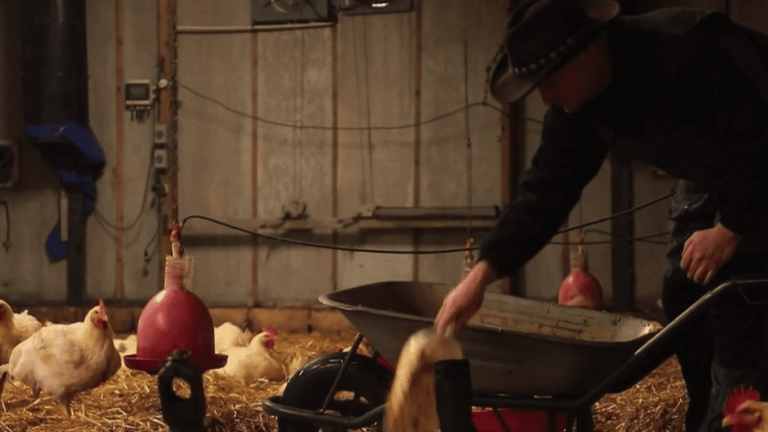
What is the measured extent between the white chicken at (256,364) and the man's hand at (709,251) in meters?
3.04

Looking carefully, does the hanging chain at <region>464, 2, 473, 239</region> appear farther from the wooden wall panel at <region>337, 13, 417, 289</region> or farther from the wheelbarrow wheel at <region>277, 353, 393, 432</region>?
the wheelbarrow wheel at <region>277, 353, 393, 432</region>

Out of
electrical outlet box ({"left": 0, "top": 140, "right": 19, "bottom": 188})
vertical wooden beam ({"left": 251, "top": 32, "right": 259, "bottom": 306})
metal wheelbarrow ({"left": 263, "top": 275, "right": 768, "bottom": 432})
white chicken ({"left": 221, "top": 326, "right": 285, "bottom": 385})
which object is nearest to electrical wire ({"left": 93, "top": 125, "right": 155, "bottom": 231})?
electrical outlet box ({"left": 0, "top": 140, "right": 19, "bottom": 188})

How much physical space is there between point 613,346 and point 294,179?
466 centimetres


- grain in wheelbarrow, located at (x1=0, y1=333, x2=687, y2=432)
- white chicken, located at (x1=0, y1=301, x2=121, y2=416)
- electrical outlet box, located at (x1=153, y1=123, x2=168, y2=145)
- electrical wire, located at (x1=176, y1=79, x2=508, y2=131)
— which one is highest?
electrical wire, located at (x1=176, y1=79, x2=508, y2=131)

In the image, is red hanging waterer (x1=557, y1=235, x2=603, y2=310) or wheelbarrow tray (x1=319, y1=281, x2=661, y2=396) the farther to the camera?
red hanging waterer (x1=557, y1=235, x2=603, y2=310)

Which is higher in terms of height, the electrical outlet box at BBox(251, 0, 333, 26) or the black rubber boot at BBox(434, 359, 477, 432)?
the electrical outlet box at BBox(251, 0, 333, 26)

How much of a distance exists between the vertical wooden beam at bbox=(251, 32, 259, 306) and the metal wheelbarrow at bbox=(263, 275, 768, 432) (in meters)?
3.74

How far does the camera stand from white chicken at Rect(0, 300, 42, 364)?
16.2 feet

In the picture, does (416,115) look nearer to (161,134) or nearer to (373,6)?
(373,6)

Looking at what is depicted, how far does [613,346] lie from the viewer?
2.65 meters

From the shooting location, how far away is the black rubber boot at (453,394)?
7.59ft

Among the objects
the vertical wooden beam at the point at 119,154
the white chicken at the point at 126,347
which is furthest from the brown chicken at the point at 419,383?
the vertical wooden beam at the point at 119,154

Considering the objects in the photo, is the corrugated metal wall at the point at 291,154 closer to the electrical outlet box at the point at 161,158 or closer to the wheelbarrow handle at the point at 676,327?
the electrical outlet box at the point at 161,158

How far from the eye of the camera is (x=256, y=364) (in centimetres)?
521
